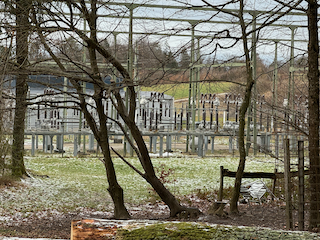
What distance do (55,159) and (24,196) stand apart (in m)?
4.46

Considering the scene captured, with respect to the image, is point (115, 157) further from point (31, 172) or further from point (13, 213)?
point (13, 213)

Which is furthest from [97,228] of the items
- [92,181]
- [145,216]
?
[92,181]

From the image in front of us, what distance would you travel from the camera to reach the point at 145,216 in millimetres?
7383

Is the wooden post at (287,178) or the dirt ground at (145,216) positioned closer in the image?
→ the wooden post at (287,178)

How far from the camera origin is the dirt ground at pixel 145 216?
618 centimetres

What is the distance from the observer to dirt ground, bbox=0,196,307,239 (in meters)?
6.18

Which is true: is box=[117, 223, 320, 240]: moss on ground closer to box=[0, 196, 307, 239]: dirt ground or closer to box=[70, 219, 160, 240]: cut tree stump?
box=[70, 219, 160, 240]: cut tree stump

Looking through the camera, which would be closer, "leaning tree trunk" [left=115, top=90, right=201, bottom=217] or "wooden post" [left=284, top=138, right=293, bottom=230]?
"wooden post" [left=284, top=138, right=293, bottom=230]

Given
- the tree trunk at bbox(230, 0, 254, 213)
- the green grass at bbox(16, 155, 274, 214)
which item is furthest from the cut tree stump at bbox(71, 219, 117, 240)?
the green grass at bbox(16, 155, 274, 214)

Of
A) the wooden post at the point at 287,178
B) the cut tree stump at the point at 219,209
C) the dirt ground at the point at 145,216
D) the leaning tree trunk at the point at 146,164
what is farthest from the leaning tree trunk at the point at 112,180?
the wooden post at the point at 287,178

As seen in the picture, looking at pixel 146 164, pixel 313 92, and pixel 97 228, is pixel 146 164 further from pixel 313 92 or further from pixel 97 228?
pixel 97 228

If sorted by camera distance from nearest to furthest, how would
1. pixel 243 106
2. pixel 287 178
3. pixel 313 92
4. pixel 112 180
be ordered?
pixel 313 92, pixel 287 178, pixel 243 106, pixel 112 180

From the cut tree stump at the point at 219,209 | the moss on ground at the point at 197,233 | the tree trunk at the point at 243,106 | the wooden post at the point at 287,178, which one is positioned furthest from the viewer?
the cut tree stump at the point at 219,209

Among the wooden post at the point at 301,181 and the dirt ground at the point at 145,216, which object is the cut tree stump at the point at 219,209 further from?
the wooden post at the point at 301,181
